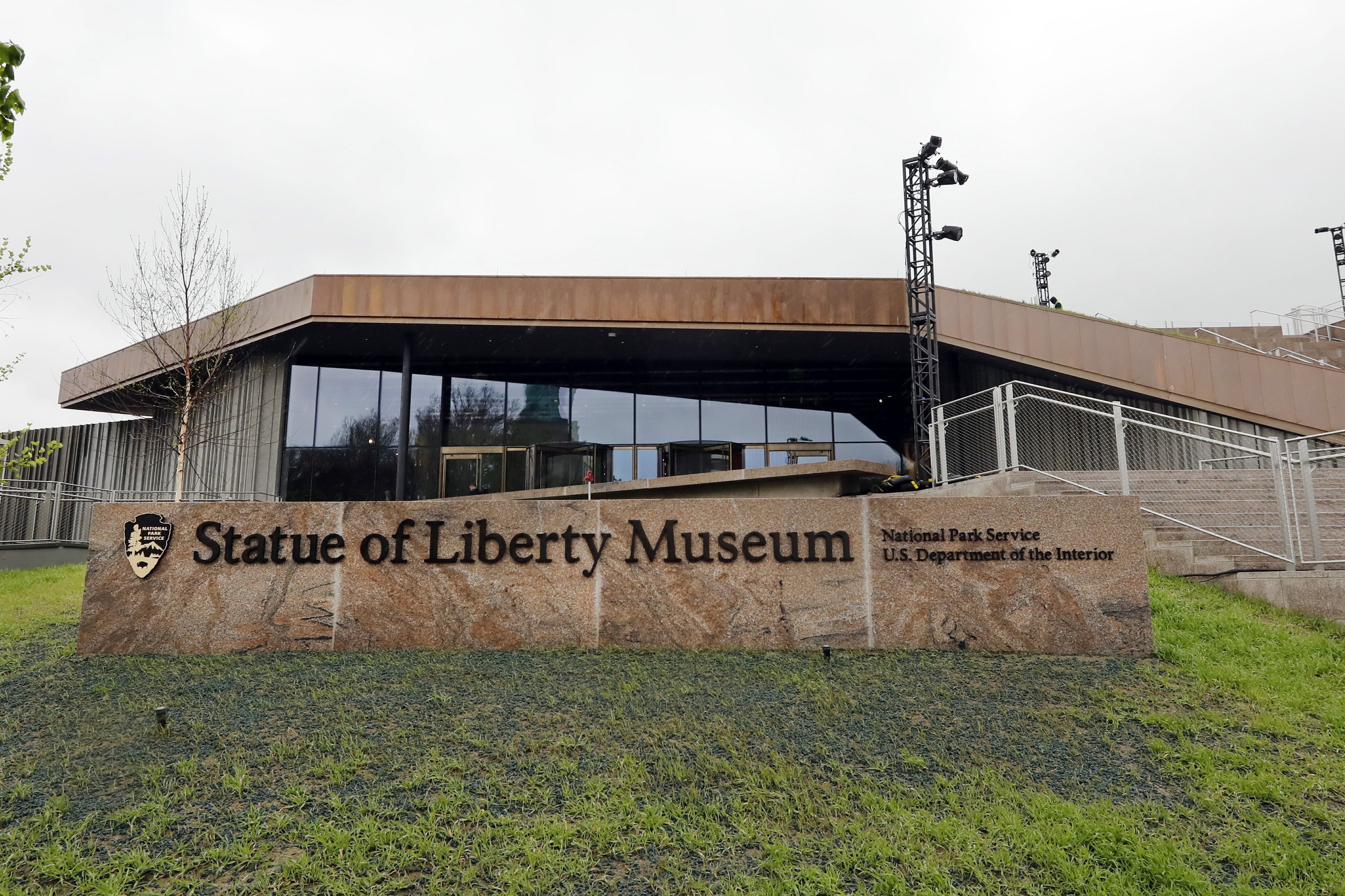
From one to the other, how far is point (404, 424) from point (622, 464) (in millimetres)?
5691

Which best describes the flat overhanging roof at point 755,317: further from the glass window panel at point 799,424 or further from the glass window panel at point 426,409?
the glass window panel at point 799,424

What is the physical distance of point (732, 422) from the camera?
2066cm

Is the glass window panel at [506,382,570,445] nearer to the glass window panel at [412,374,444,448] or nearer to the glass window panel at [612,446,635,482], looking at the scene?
the glass window panel at [612,446,635,482]

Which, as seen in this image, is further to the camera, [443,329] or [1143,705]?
[443,329]

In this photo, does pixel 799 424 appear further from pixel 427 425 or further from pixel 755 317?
pixel 427 425

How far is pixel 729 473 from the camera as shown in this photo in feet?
51.2

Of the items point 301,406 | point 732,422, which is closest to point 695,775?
point 732,422

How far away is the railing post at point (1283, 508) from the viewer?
741cm

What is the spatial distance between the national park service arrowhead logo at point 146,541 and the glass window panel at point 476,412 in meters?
13.1

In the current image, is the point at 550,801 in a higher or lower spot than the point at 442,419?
lower

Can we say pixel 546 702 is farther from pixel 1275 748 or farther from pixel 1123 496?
pixel 1123 496

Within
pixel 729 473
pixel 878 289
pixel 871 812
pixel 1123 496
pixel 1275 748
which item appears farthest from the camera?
pixel 878 289

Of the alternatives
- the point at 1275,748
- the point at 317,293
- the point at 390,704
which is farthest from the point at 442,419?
the point at 1275,748

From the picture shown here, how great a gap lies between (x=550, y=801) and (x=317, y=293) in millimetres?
16336
